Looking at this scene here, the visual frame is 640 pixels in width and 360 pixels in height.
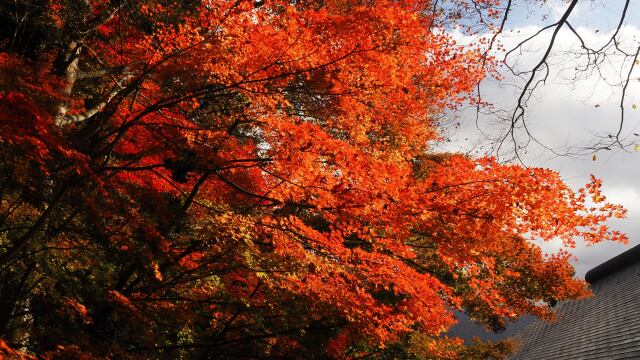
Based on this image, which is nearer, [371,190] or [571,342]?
[371,190]

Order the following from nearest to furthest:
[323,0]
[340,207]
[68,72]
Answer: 1. [68,72]
2. [340,207]
3. [323,0]

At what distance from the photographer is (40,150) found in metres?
6.26

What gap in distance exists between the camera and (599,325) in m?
11.6

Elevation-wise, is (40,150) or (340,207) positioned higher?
(340,207)

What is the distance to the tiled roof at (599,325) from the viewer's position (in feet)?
30.7

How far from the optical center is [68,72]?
9.07m

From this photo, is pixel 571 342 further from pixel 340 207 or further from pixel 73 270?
pixel 73 270

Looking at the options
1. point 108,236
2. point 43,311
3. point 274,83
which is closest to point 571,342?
point 274,83

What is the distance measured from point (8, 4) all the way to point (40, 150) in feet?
26.6

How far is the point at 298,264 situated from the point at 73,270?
4.89 m

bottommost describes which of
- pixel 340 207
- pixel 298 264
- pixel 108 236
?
pixel 298 264

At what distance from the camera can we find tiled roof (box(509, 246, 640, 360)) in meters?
9.34

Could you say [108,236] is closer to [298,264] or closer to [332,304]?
[298,264]

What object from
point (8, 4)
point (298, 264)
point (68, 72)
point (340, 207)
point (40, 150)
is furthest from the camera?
point (8, 4)
